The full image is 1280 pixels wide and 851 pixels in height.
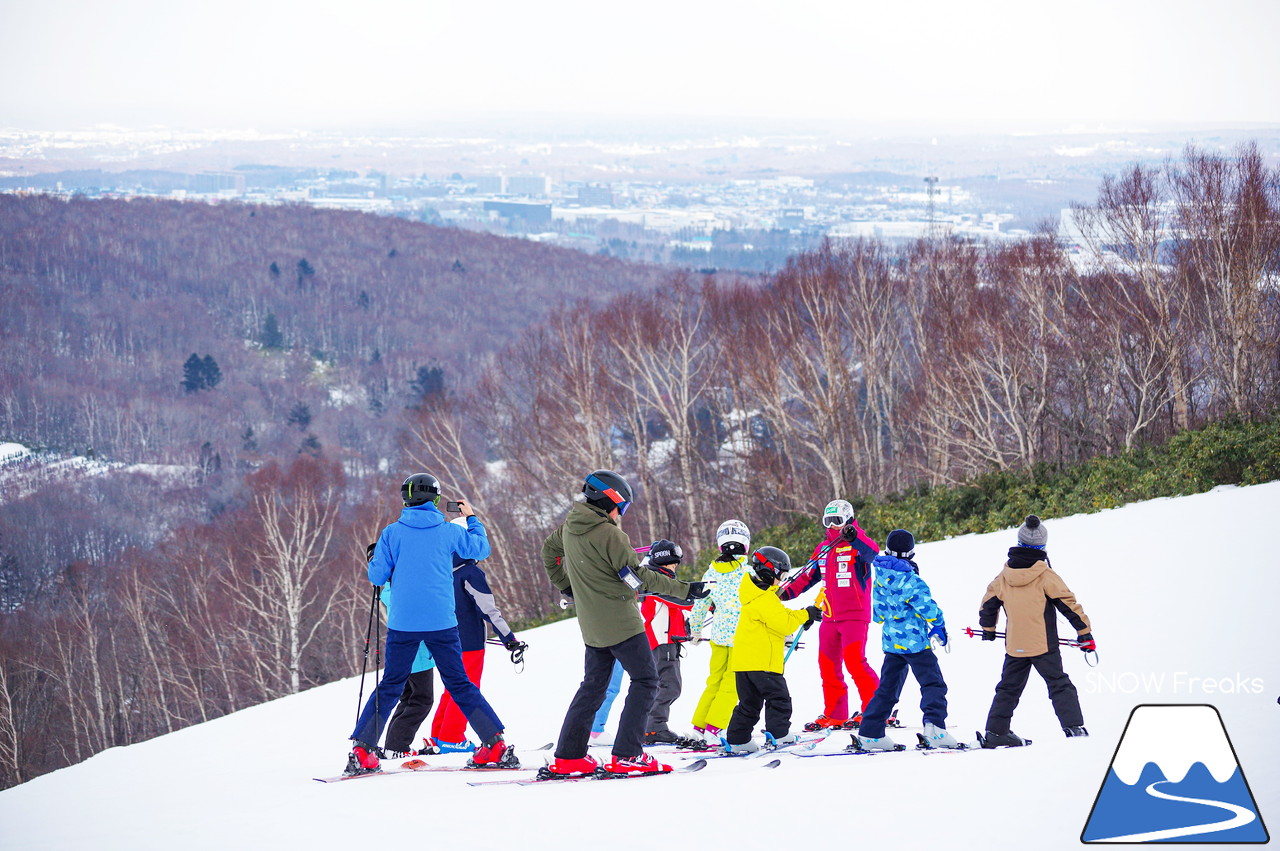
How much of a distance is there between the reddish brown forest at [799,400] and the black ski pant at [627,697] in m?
16.8

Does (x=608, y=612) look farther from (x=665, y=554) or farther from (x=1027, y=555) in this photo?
(x=1027, y=555)

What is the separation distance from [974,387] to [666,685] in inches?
1057

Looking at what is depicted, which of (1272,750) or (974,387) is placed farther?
(974,387)

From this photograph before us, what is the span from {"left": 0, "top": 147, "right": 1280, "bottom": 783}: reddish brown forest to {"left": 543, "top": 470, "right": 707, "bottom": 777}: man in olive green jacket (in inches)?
662

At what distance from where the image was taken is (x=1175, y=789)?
5.88m

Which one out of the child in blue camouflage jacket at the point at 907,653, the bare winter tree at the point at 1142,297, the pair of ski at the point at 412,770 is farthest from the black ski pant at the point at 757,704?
the bare winter tree at the point at 1142,297

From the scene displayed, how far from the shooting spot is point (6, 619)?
69.4 meters

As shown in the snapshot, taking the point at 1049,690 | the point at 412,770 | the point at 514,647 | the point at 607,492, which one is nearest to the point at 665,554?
the point at 607,492

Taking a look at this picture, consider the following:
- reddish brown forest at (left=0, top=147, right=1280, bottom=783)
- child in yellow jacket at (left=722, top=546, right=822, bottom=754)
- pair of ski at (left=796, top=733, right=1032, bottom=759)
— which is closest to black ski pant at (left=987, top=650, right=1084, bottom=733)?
pair of ski at (left=796, top=733, right=1032, bottom=759)

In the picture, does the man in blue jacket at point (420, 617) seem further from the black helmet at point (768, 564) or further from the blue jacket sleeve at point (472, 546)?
the black helmet at point (768, 564)

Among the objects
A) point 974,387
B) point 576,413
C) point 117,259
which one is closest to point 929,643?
point 974,387

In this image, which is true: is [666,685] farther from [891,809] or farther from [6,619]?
[6,619]

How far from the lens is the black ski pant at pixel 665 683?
8422 millimetres

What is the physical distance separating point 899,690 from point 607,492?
2.43m
